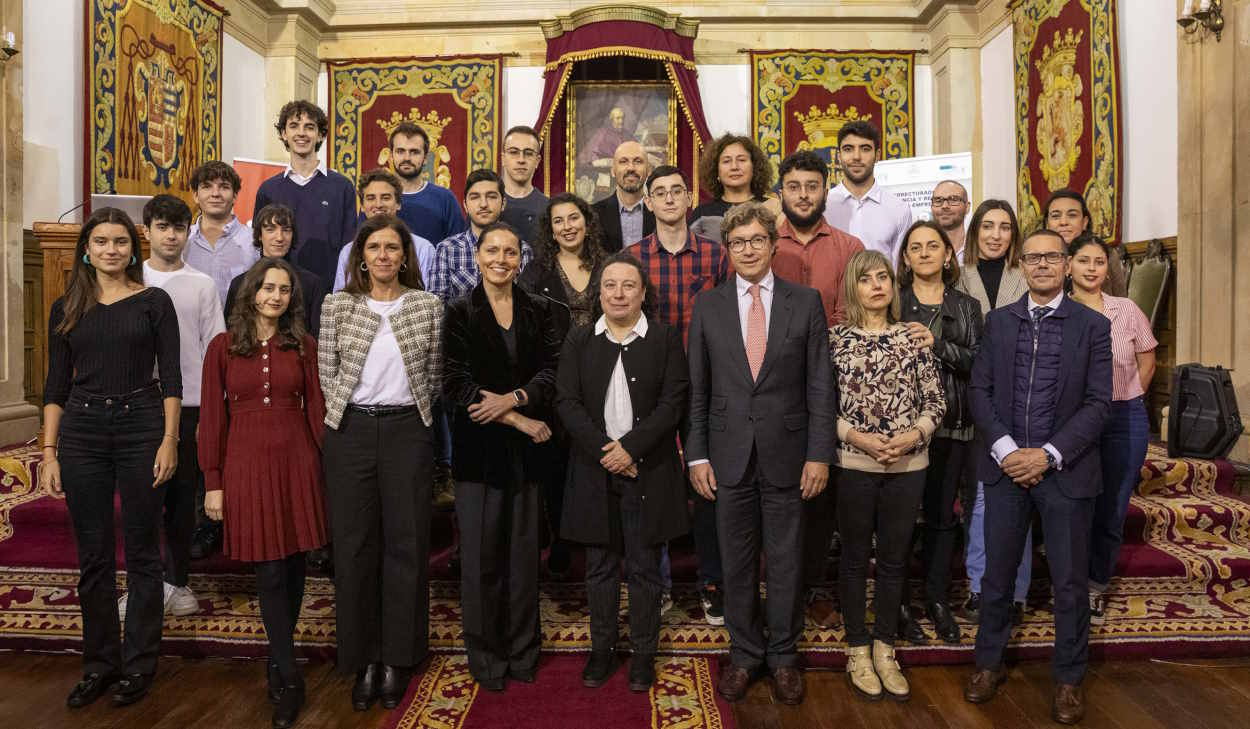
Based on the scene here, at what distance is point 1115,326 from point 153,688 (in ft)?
11.7

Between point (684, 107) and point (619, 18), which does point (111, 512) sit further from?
point (684, 107)

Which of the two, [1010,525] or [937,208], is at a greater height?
[937,208]

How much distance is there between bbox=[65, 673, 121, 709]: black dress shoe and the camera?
100 inches

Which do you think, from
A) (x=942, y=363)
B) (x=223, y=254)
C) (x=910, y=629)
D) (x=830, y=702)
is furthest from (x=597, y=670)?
(x=223, y=254)

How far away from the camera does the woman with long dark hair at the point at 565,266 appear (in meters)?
2.91

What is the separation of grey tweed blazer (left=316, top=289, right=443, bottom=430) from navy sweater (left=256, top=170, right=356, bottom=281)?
135cm

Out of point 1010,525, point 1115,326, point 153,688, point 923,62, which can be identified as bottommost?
point 153,688

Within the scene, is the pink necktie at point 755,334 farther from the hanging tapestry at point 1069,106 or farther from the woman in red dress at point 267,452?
the hanging tapestry at point 1069,106

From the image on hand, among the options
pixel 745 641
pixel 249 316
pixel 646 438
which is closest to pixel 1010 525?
pixel 745 641

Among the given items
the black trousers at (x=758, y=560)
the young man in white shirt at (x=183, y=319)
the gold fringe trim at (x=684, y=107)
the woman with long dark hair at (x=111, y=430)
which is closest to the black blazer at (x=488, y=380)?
the black trousers at (x=758, y=560)

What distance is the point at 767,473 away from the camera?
252 centimetres

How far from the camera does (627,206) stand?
3.56 metres

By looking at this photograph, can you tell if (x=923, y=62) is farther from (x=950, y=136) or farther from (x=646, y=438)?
(x=646, y=438)

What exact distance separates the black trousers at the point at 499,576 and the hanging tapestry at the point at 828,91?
253 inches
